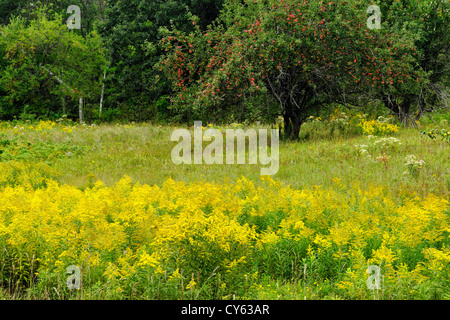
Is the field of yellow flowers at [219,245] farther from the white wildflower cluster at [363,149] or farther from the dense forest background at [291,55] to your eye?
the dense forest background at [291,55]

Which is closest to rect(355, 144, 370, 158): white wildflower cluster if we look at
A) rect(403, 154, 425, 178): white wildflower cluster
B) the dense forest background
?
rect(403, 154, 425, 178): white wildflower cluster

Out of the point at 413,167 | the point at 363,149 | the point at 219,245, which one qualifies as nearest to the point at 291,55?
the point at 363,149

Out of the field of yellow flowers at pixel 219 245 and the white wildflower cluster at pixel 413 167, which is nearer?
the field of yellow flowers at pixel 219 245

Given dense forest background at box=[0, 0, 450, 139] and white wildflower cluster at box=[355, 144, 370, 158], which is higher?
dense forest background at box=[0, 0, 450, 139]

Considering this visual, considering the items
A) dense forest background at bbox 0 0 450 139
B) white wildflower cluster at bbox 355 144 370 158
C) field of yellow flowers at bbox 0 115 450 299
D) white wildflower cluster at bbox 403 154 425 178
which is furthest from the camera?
dense forest background at bbox 0 0 450 139

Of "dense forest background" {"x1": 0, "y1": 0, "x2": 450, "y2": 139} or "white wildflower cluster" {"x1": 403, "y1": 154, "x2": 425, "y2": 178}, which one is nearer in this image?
"white wildflower cluster" {"x1": 403, "y1": 154, "x2": 425, "y2": 178}

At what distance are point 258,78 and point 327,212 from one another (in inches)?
282

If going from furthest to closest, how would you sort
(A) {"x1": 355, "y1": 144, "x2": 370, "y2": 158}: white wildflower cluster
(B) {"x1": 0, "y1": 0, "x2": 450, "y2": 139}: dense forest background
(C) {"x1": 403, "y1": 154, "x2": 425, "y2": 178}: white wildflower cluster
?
(B) {"x1": 0, "y1": 0, "x2": 450, "y2": 139}: dense forest background → (A) {"x1": 355, "y1": 144, "x2": 370, "y2": 158}: white wildflower cluster → (C) {"x1": 403, "y1": 154, "x2": 425, "y2": 178}: white wildflower cluster

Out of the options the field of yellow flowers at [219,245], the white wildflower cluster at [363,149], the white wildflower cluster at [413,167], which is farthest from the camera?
the white wildflower cluster at [363,149]

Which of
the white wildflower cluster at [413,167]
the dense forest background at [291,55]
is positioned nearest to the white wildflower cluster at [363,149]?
the white wildflower cluster at [413,167]

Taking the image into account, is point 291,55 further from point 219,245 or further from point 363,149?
point 219,245

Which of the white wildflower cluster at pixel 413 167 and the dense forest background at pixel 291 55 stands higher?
the dense forest background at pixel 291 55

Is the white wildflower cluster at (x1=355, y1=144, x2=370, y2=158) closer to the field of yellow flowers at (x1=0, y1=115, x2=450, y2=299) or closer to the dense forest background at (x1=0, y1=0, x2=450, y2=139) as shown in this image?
the field of yellow flowers at (x1=0, y1=115, x2=450, y2=299)
